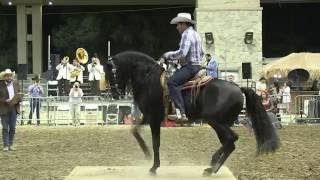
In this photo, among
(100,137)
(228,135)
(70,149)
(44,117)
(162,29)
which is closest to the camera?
(228,135)

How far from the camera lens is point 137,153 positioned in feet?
49.2

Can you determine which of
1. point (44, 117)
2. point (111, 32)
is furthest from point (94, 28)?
point (44, 117)

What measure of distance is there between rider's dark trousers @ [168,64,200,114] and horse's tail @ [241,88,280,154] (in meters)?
0.81

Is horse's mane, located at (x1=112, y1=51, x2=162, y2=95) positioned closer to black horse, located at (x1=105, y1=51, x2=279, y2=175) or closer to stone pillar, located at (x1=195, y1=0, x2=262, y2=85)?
black horse, located at (x1=105, y1=51, x2=279, y2=175)

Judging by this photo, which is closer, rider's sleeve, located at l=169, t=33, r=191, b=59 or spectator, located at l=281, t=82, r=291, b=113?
rider's sleeve, located at l=169, t=33, r=191, b=59

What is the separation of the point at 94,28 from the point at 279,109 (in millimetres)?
26343

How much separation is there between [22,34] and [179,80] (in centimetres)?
4048

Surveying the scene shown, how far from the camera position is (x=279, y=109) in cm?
2677

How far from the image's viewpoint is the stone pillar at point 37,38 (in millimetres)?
48219

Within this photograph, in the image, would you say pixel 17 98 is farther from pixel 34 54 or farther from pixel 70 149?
pixel 34 54

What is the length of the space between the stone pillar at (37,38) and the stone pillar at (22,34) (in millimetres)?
644

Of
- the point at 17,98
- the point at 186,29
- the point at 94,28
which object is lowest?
the point at 17,98

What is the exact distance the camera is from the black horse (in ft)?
31.7

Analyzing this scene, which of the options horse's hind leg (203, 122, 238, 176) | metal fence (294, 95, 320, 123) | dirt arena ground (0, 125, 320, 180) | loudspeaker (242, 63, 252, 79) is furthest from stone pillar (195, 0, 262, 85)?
horse's hind leg (203, 122, 238, 176)
